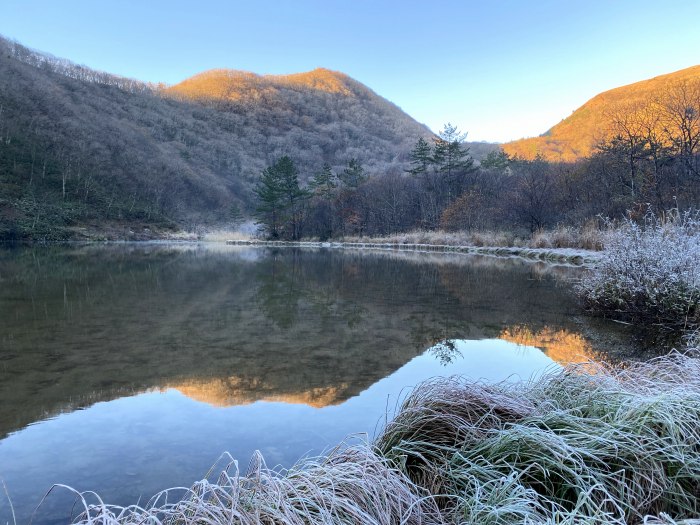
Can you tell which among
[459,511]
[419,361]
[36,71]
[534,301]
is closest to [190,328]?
[419,361]

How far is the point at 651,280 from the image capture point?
243 inches

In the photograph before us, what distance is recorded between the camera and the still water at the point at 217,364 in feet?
9.11

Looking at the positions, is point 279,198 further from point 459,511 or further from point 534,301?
point 459,511

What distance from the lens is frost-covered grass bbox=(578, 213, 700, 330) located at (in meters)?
5.98

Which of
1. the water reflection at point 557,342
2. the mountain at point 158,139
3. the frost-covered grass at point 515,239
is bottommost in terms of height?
the water reflection at point 557,342

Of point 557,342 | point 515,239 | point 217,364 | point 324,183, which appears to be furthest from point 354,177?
point 217,364

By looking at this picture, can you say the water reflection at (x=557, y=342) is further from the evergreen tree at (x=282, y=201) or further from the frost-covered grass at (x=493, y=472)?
the evergreen tree at (x=282, y=201)

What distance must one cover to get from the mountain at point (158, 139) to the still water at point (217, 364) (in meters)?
30.2

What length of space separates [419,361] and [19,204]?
38066 mm

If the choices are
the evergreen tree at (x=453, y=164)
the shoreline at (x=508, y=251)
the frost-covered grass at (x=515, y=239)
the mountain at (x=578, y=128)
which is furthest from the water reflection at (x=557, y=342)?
the mountain at (x=578, y=128)

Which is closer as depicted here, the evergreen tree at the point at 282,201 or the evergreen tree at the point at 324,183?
the evergreen tree at the point at 282,201

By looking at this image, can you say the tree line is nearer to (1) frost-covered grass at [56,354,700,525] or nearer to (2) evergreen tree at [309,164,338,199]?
(2) evergreen tree at [309,164,338,199]

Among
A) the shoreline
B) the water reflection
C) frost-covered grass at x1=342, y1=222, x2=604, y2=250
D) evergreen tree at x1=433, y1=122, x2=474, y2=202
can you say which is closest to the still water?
the water reflection

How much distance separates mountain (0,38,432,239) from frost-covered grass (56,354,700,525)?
36.1 m
